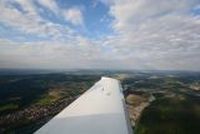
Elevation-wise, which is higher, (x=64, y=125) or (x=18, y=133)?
(x=64, y=125)

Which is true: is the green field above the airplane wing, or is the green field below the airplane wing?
below

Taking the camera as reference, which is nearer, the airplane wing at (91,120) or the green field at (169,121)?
the airplane wing at (91,120)

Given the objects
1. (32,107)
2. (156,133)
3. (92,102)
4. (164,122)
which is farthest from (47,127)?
(32,107)

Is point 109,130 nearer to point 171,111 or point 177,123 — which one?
point 177,123

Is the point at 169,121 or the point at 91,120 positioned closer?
the point at 91,120

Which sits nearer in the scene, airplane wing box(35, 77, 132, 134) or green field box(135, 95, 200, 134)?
airplane wing box(35, 77, 132, 134)

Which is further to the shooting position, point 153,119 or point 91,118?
point 153,119

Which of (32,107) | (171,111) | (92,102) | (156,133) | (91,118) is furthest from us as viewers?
(32,107)

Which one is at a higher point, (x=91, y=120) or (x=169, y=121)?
(x=91, y=120)

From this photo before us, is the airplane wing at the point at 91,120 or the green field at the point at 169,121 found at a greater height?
the airplane wing at the point at 91,120

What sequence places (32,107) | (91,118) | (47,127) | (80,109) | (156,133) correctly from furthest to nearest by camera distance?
(32,107) < (156,133) < (80,109) < (91,118) < (47,127)
